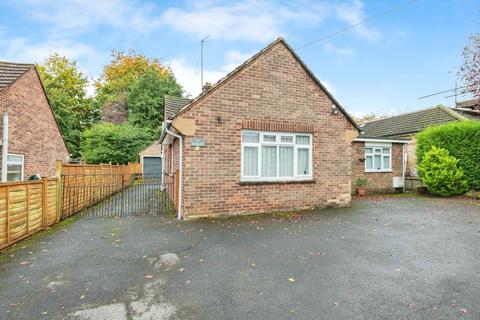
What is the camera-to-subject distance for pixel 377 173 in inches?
616

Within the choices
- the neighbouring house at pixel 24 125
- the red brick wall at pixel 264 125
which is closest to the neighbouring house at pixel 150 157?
the neighbouring house at pixel 24 125

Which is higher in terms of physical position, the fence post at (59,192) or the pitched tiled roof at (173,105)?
the pitched tiled roof at (173,105)

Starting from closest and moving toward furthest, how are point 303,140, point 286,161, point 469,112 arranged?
point 286,161 < point 303,140 < point 469,112

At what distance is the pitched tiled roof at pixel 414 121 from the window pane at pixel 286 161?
1017 centimetres

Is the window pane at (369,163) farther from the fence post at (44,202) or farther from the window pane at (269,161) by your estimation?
the fence post at (44,202)

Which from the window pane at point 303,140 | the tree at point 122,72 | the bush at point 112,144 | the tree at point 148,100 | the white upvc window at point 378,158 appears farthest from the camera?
the tree at point 122,72

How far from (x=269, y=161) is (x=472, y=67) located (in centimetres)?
1665

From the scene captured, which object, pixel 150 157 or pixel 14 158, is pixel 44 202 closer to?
pixel 14 158

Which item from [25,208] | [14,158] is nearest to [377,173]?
[25,208]

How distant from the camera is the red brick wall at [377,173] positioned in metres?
15.1

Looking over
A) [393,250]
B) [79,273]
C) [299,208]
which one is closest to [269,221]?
[299,208]

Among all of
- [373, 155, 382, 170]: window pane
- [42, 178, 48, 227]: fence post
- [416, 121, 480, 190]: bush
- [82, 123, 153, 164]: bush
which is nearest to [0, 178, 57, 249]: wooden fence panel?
[42, 178, 48, 227]: fence post

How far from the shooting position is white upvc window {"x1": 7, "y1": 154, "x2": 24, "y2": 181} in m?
11.2

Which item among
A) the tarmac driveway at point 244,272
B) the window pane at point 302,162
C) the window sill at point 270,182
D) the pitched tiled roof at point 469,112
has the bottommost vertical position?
the tarmac driveway at point 244,272
